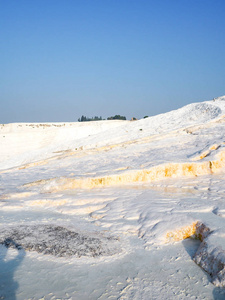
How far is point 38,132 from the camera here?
2112cm

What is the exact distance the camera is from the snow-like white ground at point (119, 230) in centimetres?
240

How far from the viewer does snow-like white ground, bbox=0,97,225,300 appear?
2.40 metres

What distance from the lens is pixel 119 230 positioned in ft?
11.7

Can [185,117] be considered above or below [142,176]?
above

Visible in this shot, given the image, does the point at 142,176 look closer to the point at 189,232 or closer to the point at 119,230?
the point at 119,230

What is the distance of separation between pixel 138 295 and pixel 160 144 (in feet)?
23.2

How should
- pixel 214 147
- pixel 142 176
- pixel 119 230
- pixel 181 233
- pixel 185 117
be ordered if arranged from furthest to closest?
pixel 185 117 → pixel 214 147 → pixel 142 176 → pixel 119 230 → pixel 181 233

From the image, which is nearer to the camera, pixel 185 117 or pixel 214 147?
pixel 214 147

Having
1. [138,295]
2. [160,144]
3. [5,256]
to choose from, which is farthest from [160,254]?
[160,144]

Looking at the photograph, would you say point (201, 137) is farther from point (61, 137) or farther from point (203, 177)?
point (61, 137)

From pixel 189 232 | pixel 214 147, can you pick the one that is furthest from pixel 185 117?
pixel 189 232

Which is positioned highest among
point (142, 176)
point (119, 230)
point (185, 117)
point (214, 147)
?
point (185, 117)

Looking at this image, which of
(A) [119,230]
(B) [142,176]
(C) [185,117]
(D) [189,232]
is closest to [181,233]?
(D) [189,232]

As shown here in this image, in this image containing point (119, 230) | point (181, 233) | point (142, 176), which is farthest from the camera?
point (142, 176)
